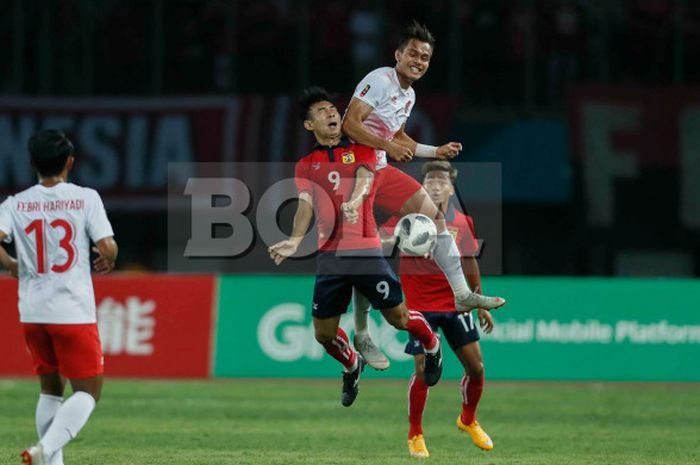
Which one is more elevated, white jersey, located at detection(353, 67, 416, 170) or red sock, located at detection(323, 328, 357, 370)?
white jersey, located at detection(353, 67, 416, 170)

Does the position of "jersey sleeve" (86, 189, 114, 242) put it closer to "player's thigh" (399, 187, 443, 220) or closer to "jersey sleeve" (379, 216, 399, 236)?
"player's thigh" (399, 187, 443, 220)

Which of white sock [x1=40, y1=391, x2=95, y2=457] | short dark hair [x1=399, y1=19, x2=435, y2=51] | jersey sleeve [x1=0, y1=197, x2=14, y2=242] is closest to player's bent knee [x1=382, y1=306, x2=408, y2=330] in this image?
short dark hair [x1=399, y1=19, x2=435, y2=51]

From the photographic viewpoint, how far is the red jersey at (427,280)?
12812mm

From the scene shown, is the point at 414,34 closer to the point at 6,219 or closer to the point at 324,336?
the point at 324,336

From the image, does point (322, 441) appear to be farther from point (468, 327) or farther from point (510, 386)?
point (510, 386)

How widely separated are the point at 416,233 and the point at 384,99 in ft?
3.66

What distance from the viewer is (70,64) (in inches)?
997

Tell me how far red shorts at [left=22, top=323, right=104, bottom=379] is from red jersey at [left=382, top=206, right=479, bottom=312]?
387 centimetres

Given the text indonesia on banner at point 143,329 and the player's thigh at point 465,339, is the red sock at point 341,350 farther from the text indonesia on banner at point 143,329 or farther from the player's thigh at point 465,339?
the text indonesia on banner at point 143,329

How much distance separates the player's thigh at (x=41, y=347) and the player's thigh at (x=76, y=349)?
8 centimetres

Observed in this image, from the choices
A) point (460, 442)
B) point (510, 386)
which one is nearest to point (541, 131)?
point (510, 386)

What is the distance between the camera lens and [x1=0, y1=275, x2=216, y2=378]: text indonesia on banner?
19.2 metres

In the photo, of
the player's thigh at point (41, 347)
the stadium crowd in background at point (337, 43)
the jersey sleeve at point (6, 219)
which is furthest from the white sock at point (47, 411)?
the stadium crowd in background at point (337, 43)

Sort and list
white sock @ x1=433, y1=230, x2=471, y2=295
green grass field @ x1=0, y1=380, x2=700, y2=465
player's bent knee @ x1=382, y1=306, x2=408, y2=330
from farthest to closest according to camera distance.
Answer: green grass field @ x1=0, y1=380, x2=700, y2=465
white sock @ x1=433, y1=230, x2=471, y2=295
player's bent knee @ x1=382, y1=306, x2=408, y2=330
